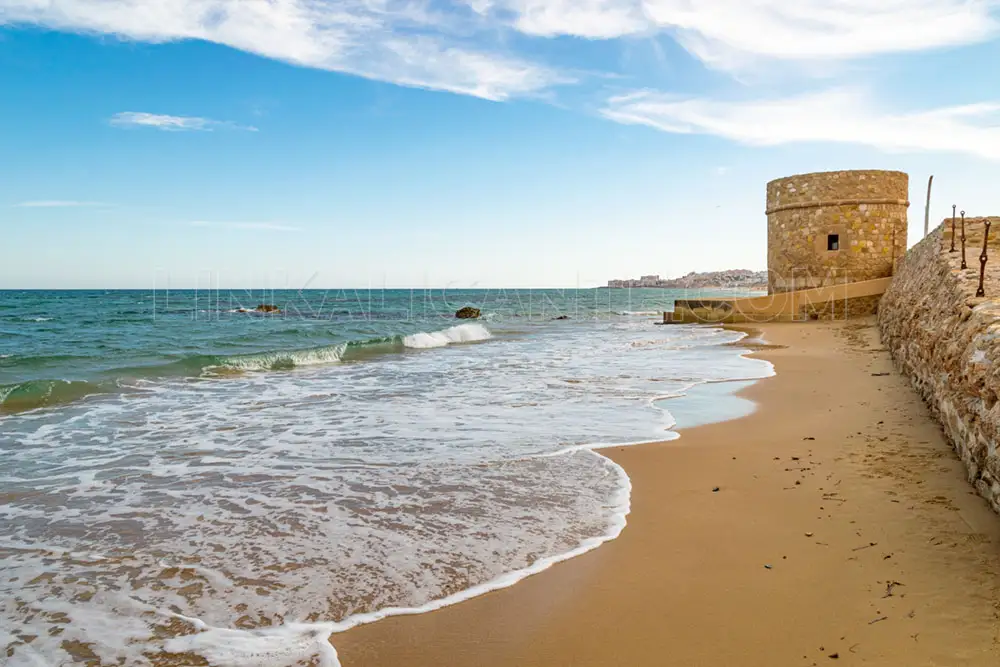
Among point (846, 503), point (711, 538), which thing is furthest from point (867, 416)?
point (711, 538)

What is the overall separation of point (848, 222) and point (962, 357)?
57.0 ft

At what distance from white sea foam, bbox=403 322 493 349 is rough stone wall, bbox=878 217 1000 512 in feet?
44.2

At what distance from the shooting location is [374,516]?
4348mm

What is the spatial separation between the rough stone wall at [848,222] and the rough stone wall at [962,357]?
11.2 m

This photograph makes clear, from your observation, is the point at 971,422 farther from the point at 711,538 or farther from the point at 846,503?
the point at 711,538

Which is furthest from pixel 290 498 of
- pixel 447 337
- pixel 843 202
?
pixel 843 202

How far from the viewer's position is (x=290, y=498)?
4.79m

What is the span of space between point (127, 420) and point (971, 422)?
8653 mm

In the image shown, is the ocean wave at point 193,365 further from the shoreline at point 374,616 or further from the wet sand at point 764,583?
the wet sand at point 764,583

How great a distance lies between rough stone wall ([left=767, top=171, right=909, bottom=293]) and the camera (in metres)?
20.0

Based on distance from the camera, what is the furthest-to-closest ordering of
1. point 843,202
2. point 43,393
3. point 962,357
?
point 843,202 < point 43,393 < point 962,357

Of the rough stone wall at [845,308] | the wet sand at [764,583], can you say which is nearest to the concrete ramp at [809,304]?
the rough stone wall at [845,308]

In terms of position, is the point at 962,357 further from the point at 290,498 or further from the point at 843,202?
the point at 843,202

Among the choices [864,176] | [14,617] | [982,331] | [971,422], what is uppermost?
[864,176]
